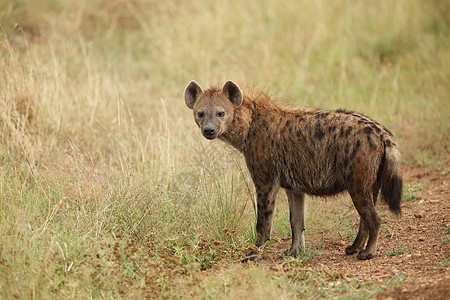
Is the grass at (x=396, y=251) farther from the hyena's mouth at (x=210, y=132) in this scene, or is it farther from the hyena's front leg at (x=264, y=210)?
the hyena's mouth at (x=210, y=132)

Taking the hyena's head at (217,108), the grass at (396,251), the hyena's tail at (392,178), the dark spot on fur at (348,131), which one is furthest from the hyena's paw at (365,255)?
the hyena's head at (217,108)

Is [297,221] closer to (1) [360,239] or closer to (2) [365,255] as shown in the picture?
(1) [360,239]

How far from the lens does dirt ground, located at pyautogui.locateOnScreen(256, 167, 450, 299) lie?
12.5ft

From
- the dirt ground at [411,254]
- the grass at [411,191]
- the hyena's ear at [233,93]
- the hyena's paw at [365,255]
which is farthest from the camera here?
the grass at [411,191]

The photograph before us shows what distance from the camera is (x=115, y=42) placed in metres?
10.9

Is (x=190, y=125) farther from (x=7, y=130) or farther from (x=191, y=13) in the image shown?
(x=191, y=13)

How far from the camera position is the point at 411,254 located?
464 cm

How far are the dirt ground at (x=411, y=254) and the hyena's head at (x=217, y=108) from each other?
1130 mm

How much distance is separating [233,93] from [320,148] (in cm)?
90

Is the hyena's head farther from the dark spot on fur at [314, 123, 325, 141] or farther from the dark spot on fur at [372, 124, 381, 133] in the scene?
the dark spot on fur at [372, 124, 381, 133]

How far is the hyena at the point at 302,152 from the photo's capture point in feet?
14.9

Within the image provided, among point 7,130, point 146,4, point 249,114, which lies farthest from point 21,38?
point 249,114

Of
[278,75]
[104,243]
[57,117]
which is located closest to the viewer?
[104,243]

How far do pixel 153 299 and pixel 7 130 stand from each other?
11.0 feet
